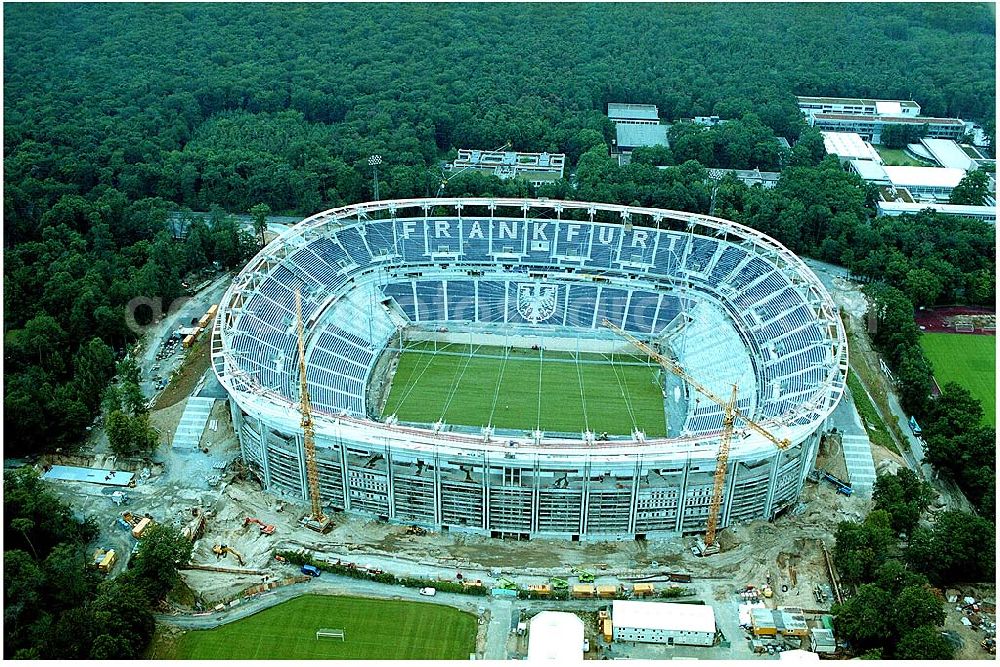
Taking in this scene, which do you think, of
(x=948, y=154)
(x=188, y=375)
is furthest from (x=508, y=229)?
(x=948, y=154)

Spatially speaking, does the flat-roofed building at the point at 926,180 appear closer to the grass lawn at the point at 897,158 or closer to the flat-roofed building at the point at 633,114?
the grass lawn at the point at 897,158

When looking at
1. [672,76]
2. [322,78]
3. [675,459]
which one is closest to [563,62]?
[672,76]

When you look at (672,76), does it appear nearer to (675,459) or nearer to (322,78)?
(322,78)

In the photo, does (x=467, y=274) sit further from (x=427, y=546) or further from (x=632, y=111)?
(x=632, y=111)

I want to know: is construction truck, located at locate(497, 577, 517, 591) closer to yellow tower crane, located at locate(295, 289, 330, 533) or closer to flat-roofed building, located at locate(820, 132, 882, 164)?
yellow tower crane, located at locate(295, 289, 330, 533)

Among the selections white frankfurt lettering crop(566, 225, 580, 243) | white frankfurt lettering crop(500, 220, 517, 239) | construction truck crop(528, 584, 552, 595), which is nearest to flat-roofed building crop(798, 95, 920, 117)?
white frankfurt lettering crop(566, 225, 580, 243)

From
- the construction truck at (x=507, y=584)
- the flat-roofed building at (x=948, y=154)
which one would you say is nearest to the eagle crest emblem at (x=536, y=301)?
the construction truck at (x=507, y=584)
